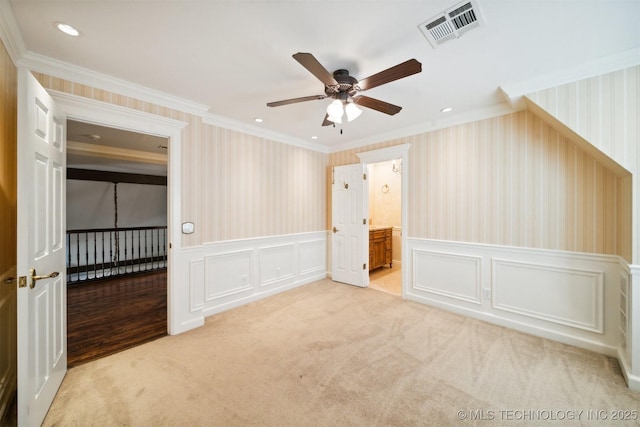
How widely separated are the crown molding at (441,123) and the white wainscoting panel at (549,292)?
1743mm

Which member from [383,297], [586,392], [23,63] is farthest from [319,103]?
[586,392]

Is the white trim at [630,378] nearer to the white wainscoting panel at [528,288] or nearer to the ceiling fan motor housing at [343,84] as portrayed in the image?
the white wainscoting panel at [528,288]

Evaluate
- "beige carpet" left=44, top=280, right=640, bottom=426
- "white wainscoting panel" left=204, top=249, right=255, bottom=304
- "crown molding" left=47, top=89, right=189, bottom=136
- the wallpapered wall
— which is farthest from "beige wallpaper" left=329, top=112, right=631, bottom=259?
"crown molding" left=47, top=89, right=189, bottom=136

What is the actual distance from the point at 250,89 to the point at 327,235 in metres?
3.03

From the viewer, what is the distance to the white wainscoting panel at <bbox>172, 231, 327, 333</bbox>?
2.90 metres

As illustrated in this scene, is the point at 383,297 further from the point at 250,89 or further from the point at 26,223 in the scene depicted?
the point at 26,223

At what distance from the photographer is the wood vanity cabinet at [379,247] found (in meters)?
4.89

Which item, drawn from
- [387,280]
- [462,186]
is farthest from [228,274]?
[462,186]

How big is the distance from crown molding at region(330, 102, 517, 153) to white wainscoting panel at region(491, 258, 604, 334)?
174 cm

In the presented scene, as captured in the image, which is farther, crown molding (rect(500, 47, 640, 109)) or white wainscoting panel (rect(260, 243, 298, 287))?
white wainscoting panel (rect(260, 243, 298, 287))

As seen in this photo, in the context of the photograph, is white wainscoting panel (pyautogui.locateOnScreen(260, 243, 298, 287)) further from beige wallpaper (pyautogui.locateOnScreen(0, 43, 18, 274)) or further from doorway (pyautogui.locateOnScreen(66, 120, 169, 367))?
beige wallpaper (pyautogui.locateOnScreen(0, 43, 18, 274))

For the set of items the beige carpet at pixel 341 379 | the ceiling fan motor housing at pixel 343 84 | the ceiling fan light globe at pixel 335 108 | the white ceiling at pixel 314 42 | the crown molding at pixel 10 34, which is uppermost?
the white ceiling at pixel 314 42

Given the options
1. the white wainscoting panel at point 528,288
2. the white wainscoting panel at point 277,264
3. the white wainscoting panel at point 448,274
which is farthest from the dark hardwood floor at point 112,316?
the white wainscoting panel at point 528,288

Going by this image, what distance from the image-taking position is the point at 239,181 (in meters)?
3.50
